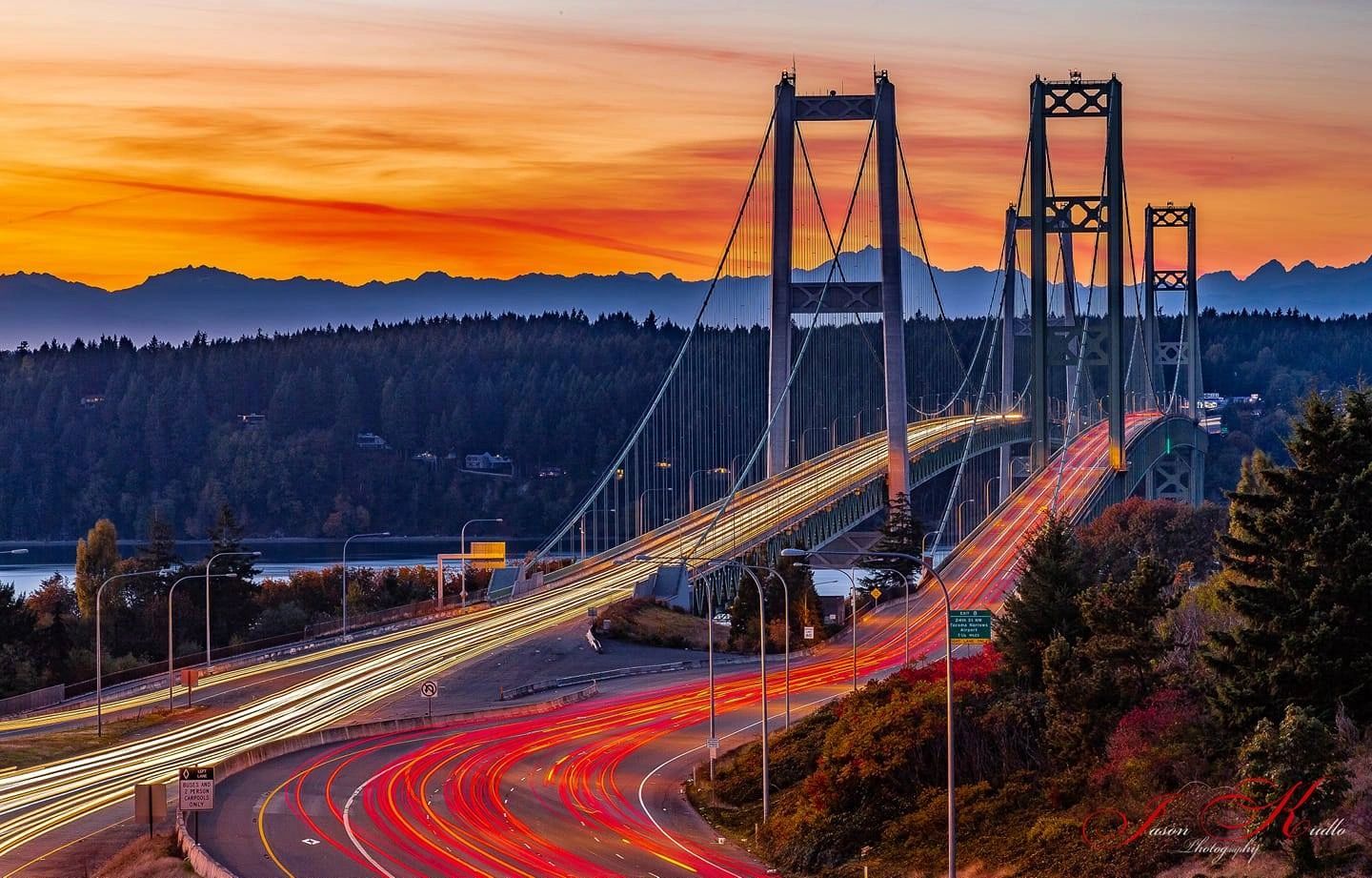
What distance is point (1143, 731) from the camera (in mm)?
40812

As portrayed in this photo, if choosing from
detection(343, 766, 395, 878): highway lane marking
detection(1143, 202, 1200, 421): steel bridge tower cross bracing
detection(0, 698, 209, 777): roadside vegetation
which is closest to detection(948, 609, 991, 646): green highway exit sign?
detection(343, 766, 395, 878): highway lane marking

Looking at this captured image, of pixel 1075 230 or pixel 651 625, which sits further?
pixel 1075 230

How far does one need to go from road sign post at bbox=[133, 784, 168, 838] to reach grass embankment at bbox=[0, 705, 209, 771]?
15.7 m

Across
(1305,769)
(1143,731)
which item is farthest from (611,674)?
(1305,769)

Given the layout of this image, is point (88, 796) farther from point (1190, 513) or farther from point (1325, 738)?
point (1190, 513)

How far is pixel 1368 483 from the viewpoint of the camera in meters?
38.3

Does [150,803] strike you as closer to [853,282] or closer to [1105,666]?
[1105,666]

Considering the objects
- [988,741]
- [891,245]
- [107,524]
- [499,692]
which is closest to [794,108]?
[891,245]

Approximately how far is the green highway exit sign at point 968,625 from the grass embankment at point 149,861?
15.7 metres

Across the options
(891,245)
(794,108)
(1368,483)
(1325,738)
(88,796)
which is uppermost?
(794,108)

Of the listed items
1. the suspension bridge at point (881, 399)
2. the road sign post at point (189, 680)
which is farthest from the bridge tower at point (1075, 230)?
the road sign post at point (189, 680)

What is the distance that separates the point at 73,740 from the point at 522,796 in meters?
20.4

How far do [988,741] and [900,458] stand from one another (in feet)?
180

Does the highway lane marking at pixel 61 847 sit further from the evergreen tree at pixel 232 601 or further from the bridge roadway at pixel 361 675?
the evergreen tree at pixel 232 601
